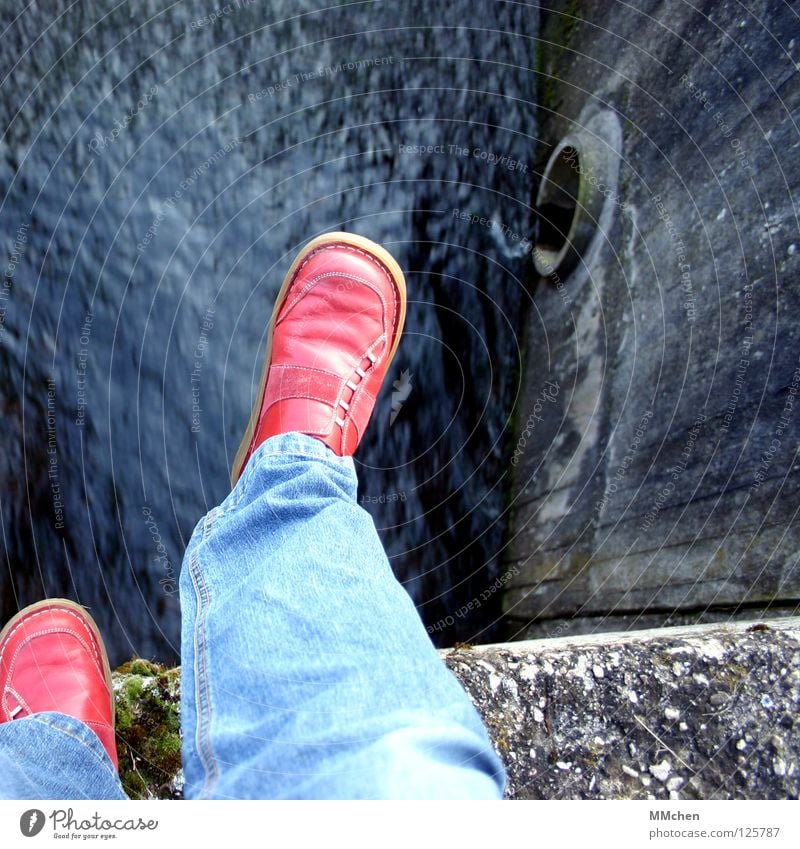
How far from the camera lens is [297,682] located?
664mm

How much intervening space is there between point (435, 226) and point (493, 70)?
496 millimetres

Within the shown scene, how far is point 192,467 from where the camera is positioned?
60.0 inches

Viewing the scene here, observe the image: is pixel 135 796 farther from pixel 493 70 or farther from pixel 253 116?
pixel 493 70

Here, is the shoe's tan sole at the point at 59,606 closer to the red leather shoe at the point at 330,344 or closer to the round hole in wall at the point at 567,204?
the red leather shoe at the point at 330,344

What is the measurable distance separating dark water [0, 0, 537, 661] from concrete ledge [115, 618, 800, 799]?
0.60 metres

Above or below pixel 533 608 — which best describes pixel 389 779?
below

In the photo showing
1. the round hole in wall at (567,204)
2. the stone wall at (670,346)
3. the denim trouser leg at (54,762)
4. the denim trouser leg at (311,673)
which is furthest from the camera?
the round hole in wall at (567,204)

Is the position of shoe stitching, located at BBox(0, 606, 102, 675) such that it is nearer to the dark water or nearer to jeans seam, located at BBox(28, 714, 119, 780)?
the dark water

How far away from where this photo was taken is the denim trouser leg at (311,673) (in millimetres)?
611

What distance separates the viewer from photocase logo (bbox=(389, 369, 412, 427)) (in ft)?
5.38

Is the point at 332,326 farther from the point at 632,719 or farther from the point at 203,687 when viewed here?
the point at 632,719

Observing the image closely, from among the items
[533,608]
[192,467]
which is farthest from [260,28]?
[533,608]

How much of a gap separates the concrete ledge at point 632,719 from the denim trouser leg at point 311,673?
0.75 feet
